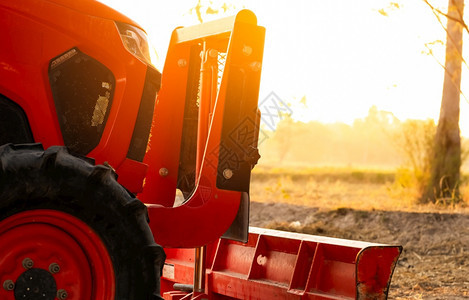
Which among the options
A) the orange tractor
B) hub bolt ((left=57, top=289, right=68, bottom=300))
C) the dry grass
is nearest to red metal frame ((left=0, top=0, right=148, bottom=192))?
the orange tractor

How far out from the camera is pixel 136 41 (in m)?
3.73

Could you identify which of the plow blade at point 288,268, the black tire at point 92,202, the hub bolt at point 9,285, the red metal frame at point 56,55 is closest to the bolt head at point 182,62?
the red metal frame at point 56,55

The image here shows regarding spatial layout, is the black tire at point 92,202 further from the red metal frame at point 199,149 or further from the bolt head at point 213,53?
the bolt head at point 213,53

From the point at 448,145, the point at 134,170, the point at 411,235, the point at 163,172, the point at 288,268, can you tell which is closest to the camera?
the point at 134,170

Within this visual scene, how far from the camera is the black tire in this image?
107 inches

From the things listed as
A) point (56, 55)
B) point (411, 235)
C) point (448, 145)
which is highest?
point (448, 145)

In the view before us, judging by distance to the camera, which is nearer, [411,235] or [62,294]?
[62,294]

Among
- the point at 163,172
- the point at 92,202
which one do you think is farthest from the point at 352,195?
the point at 92,202

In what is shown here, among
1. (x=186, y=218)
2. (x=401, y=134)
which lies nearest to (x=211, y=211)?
(x=186, y=218)

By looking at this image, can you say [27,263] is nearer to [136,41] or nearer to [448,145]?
[136,41]

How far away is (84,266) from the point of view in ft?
9.48

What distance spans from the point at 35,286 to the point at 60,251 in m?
0.18

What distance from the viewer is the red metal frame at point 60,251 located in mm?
2768

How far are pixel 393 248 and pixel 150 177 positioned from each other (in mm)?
1742
